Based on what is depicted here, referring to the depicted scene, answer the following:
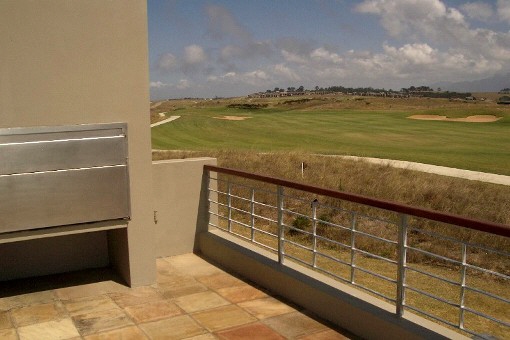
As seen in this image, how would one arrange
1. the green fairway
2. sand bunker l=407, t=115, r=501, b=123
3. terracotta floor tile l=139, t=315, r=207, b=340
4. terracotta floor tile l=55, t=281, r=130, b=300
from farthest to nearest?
sand bunker l=407, t=115, r=501, b=123, the green fairway, terracotta floor tile l=55, t=281, r=130, b=300, terracotta floor tile l=139, t=315, r=207, b=340

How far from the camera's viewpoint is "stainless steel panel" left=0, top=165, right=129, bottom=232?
4633mm

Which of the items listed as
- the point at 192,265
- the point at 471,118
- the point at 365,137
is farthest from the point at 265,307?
the point at 471,118

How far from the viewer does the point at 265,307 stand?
4.89m

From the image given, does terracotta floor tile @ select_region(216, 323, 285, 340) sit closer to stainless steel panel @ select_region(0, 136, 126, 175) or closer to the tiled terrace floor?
the tiled terrace floor

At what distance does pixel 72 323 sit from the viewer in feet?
14.9

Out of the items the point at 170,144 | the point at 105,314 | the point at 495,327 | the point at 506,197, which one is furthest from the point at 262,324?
the point at 170,144

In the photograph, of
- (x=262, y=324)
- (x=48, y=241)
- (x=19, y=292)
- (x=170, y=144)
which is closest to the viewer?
(x=262, y=324)

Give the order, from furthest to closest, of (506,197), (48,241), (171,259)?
1. (506,197)
2. (171,259)
3. (48,241)

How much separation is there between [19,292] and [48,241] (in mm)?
659

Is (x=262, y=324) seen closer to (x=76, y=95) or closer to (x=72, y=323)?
(x=72, y=323)

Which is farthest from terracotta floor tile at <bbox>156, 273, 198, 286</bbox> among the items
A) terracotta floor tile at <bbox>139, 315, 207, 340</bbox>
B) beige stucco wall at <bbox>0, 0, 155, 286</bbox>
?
terracotta floor tile at <bbox>139, 315, 207, 340</bbox>

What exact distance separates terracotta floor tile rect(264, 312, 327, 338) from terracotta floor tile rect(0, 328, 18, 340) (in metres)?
2.08

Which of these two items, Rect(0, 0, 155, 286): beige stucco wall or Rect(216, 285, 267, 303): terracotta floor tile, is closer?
Rect(0, 0, 155, 286): beige stucco wall

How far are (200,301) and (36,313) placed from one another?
149cm
